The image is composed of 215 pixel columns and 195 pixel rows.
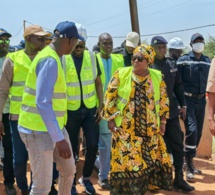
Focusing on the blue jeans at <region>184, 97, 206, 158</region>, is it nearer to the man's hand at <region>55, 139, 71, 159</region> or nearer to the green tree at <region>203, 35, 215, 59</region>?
the man's hand at <region>55, 139, 71, 159</region>

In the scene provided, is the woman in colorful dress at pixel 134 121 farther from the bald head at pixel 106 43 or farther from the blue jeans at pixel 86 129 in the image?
the bald head at pixel 106 43

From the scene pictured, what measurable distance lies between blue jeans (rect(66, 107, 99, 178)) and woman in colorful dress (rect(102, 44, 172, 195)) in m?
0.24

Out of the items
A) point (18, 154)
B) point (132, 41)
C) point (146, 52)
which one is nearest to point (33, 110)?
point (18, 154)

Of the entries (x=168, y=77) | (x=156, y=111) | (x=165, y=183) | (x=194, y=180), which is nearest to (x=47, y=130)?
(x=156, y=111)

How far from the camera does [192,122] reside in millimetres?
5863

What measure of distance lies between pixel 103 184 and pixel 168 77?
171 cm

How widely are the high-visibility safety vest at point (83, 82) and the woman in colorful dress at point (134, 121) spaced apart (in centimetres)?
26

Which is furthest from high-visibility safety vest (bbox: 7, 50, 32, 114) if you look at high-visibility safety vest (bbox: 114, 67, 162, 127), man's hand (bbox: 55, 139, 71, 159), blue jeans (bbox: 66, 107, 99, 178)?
man's hand (bbox: 55, 139, 71, 159)

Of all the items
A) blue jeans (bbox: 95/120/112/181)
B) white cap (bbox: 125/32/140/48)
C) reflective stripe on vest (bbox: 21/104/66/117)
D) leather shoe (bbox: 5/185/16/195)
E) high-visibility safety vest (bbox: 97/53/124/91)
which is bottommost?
leather shoe (bbox: 5/185/16/195)

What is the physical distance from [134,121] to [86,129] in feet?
2.14

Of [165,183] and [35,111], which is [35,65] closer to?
[35,111]

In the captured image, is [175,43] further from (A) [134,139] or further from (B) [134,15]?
(B) [134,15]

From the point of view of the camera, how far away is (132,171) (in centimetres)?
451

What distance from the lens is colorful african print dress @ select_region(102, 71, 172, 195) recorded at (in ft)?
14.7
